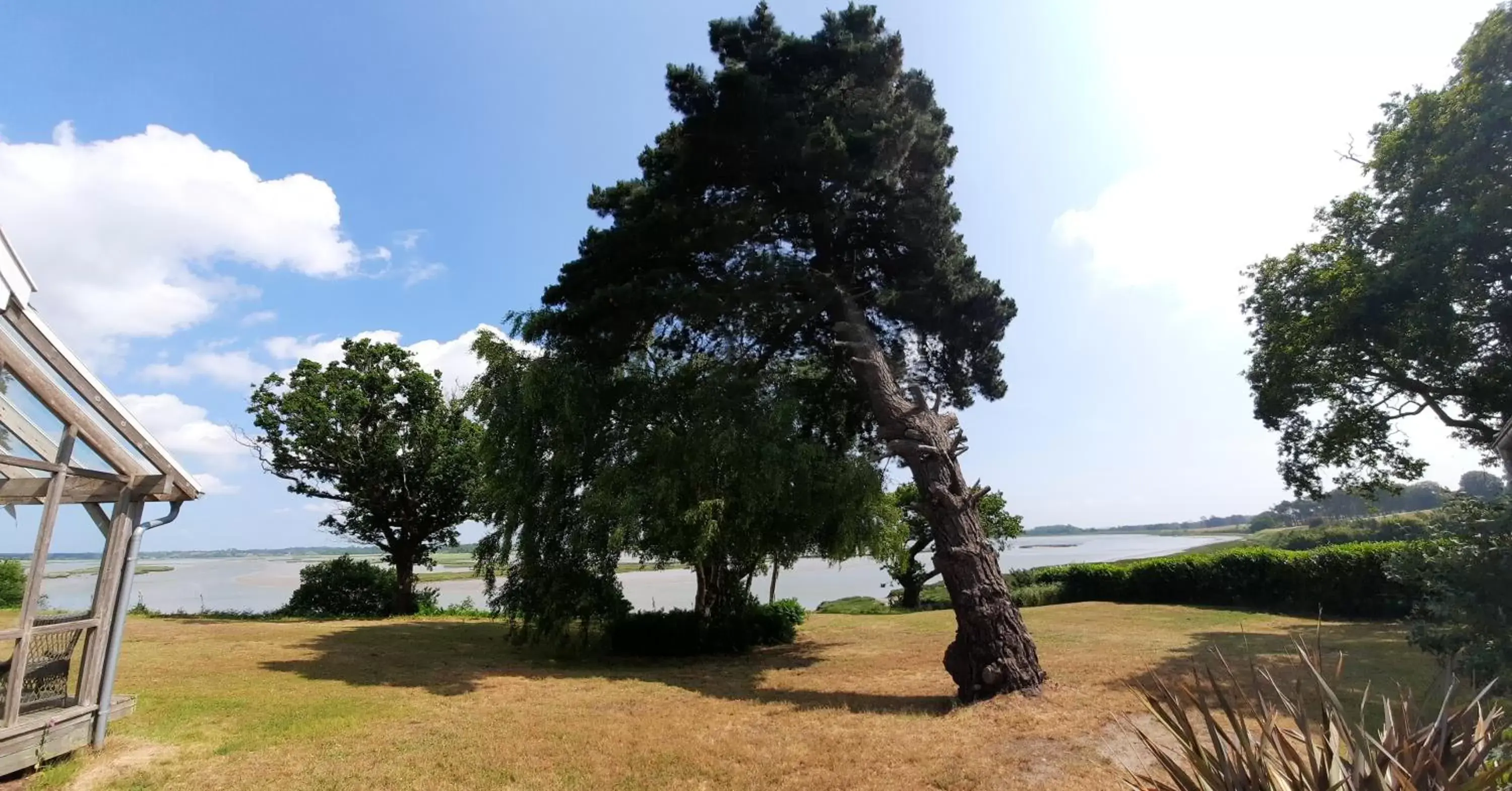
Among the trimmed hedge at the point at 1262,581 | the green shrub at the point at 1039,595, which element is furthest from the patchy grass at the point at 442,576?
the trimmed hedge at the point at 1262,581

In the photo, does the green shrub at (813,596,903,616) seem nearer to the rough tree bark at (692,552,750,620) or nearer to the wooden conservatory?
the rough tree bark at (692,552,750,620)

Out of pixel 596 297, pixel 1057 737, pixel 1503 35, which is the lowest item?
pixel 1057 737

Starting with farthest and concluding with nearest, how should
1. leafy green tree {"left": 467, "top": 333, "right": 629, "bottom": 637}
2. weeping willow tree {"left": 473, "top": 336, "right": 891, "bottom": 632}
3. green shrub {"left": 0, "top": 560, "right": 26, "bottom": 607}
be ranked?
green shrub {"left": 0, "top": 560, "right": 26, "bottom": 607} < leafy green tree {"left": 467, "top": 333, "right": 629, "bottom": 637} < weeping willow tree {"left": 473, "top": 336, "right": 891, "bottom": 632}

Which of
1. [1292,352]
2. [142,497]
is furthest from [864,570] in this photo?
[142,497]

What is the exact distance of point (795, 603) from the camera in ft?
49.1

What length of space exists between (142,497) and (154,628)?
12671mm

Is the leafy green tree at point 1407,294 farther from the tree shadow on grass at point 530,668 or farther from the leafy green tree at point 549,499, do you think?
the leafy green tree at point 549,499

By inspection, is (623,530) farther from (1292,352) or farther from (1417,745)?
(1292,352)

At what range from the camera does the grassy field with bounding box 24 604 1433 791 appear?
5477 mm

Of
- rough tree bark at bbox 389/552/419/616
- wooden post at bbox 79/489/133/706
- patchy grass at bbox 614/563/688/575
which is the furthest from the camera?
rough tree bark at bbox 389/552/419/616

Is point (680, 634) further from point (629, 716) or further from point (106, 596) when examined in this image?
point (106, 596)

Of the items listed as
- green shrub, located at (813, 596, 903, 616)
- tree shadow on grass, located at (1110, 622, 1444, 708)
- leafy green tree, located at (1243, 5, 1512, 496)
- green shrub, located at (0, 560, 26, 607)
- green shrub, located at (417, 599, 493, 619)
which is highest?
leafy green tree, located at (1243, 5, 1512, 496)

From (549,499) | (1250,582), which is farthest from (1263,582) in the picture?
(549,499)

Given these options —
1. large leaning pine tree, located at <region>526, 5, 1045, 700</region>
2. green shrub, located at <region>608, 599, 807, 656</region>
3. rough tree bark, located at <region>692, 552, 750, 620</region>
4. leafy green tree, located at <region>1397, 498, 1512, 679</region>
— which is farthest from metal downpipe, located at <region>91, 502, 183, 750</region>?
leafy green tree, located at <region>1397, 498, 1512, 679</region>
